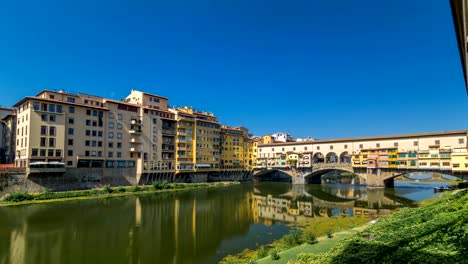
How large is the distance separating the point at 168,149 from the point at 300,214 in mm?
42635

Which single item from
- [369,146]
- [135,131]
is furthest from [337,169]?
[135,131]

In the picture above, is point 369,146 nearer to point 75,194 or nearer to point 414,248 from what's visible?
point 414,248

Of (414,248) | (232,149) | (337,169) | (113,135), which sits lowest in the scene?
(337,169)

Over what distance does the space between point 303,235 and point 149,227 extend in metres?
14.9

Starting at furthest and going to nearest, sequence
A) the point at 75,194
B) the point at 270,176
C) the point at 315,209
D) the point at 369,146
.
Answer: the point at 270,176
the point at 369,146
the point at 75,194
the point at 315,209

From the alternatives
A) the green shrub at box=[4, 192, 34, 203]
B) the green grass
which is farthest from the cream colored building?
the green shrub at box=[4, 192, 34, 203]

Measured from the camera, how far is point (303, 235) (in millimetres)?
23875

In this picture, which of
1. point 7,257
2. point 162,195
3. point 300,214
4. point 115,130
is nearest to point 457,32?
point 7,257

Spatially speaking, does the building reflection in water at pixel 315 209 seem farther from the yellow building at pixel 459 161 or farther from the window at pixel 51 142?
the window at pixel 51 142

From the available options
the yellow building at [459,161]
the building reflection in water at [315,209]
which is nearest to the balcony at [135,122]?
the building reflection in water at [315,209]

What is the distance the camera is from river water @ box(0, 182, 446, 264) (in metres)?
19.7

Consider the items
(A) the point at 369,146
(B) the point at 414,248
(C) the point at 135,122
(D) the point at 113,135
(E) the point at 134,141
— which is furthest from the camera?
(A) the point at 369,146

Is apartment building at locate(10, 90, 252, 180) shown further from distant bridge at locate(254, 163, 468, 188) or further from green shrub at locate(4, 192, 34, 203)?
distant bridge at locate(254, 163, 468, 188)

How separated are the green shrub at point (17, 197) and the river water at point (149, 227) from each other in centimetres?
405
